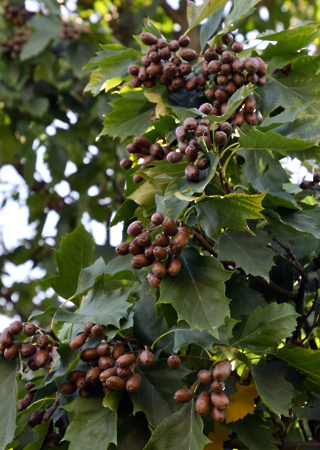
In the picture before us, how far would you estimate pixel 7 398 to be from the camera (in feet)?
3.19

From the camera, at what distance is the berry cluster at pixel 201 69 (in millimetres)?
1065

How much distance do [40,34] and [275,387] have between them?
2.47 m

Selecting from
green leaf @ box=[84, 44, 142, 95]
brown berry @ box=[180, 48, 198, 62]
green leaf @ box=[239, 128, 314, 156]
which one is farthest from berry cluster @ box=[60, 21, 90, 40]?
green leaf @ box=[239, 128, 314, 156]

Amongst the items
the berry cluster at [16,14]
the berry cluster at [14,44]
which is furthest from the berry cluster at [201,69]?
the berry cluster at [16,14]

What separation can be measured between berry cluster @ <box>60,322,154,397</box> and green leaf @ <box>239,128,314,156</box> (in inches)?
14.9

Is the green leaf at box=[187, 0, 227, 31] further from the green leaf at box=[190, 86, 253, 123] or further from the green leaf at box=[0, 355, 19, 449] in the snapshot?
the green leaf at box=[0, 355, 19, 449]

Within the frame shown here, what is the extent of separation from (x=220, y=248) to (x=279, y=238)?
14 centimetres

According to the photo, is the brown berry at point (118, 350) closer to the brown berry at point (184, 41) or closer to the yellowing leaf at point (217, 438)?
the yellowing leaf at point (217, 438)

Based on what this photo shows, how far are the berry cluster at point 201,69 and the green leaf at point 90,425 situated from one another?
0.57 meters

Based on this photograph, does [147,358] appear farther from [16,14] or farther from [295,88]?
[16,14]

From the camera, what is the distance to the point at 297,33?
1157 mm

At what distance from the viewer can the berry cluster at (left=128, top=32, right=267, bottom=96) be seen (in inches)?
41.9

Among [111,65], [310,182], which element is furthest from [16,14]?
[310,182]

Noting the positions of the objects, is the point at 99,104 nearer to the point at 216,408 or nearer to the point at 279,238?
the point at 279,238
